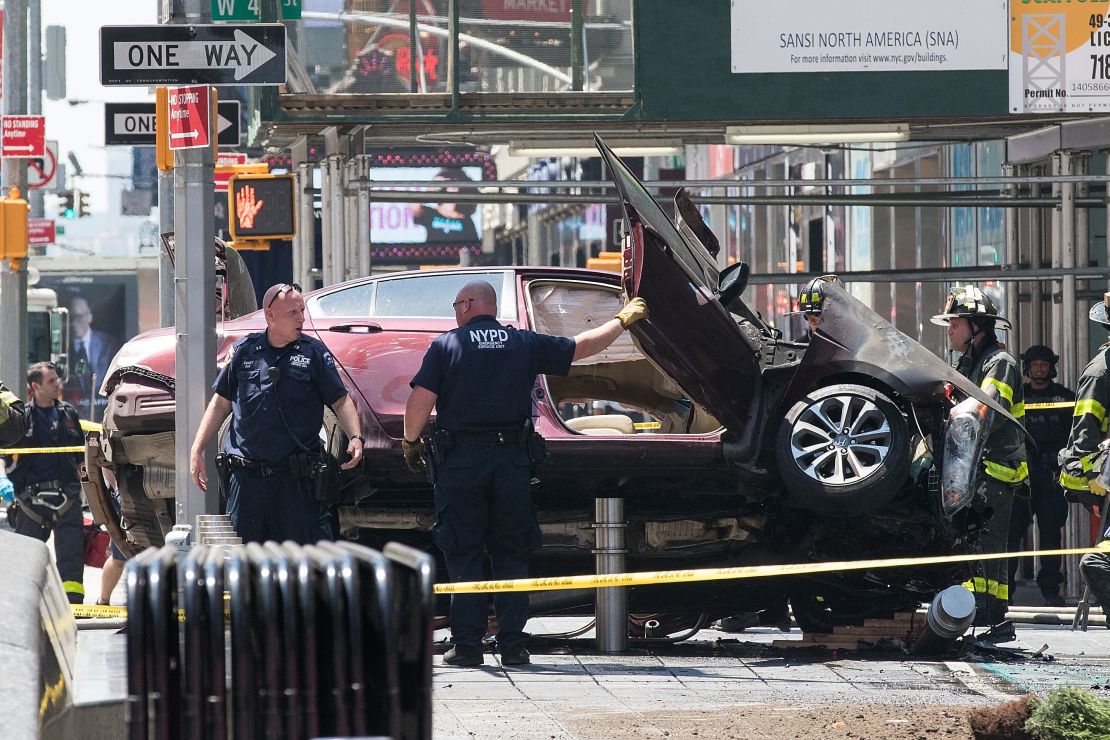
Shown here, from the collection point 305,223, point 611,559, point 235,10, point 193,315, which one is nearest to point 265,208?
point 305,223

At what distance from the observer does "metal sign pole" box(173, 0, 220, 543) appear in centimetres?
827

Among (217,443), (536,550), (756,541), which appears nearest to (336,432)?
(217,443)

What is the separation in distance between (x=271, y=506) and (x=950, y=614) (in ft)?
10.4

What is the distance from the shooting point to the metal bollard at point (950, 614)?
8352 millimetres

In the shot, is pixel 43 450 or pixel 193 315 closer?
pixel 193 315

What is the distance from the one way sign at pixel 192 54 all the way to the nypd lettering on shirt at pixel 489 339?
59.1 inches

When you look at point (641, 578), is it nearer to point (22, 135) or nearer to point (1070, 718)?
point (1070, 718)

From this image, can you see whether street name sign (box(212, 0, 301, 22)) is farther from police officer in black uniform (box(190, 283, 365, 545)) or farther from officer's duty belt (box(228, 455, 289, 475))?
officer's duty belt (box(228, 455, 289, 475))

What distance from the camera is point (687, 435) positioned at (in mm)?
8766

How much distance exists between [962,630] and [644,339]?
2032mm

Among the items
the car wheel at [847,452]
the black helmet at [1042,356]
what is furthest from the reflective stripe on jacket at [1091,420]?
the black helmet at [1042,356]

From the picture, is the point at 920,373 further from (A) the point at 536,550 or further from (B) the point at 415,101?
(B) the point at 415,101

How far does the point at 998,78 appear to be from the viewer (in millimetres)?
10938

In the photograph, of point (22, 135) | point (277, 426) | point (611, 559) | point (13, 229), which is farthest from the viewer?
point (22, 135)
